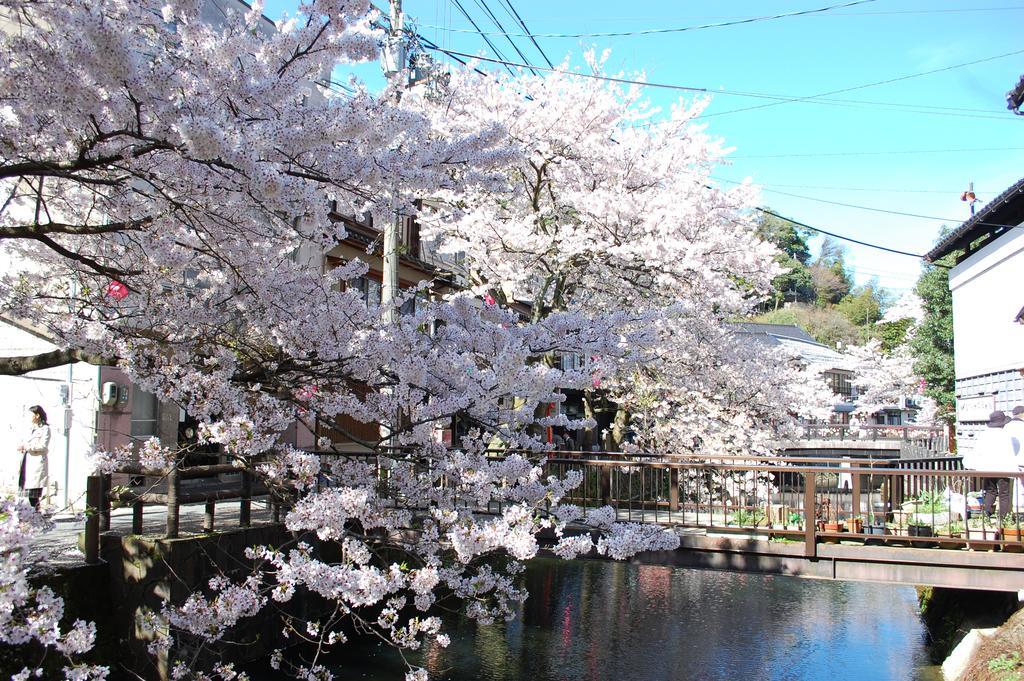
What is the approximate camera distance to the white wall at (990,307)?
16312 millimetres

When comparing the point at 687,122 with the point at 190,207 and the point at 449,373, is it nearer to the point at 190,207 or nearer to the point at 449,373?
the point at 449,373

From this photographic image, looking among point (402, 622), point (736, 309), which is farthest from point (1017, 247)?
point (402, 622)

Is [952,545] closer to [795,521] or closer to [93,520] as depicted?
[795,521]

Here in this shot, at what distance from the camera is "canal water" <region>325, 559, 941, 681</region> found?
11336mm

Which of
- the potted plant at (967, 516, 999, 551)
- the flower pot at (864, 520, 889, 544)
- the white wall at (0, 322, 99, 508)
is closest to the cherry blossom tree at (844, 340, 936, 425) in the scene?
the potted plant at (967, 516, 999, 551)

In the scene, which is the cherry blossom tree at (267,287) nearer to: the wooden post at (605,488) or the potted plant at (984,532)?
the wooden post at (605,488)

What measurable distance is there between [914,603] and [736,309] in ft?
23.3

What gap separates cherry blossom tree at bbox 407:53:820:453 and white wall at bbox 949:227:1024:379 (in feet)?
16.4

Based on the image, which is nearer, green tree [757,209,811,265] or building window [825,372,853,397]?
building window [825,372,853,397]

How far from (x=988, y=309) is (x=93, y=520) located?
18.1m

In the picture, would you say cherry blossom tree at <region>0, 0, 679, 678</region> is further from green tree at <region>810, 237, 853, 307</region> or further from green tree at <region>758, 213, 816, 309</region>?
green tree at <region>810, 237, 853, 307</region>

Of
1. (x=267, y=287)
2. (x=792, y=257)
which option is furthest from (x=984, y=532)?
(x=792, y=257)

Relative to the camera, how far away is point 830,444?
85.5 feet

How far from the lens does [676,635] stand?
13.2 meters
